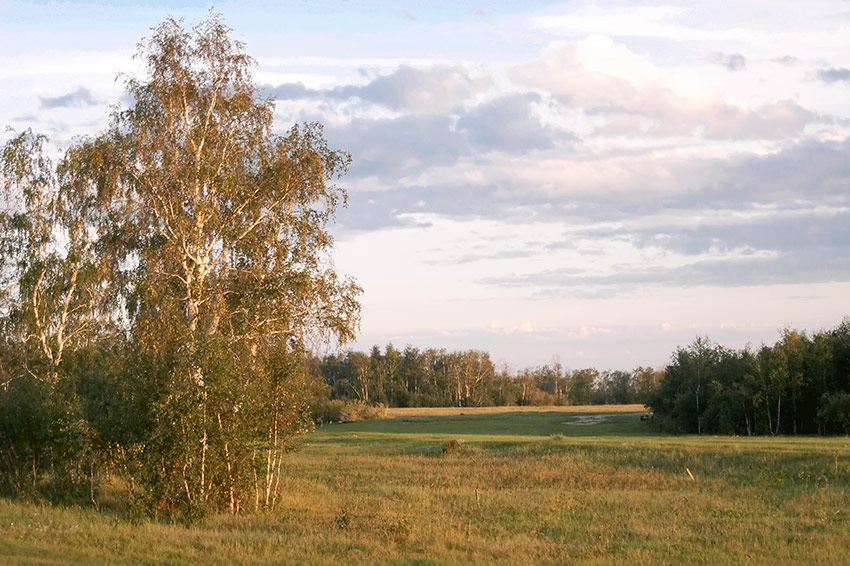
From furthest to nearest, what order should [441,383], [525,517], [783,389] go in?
[441,383] → [783,389] → [525,517]

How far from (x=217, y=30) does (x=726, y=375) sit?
45.9 meters

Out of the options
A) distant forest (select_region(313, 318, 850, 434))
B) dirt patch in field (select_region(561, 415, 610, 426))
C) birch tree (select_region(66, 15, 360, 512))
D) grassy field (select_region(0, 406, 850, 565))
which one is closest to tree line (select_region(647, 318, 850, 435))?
distant forest (select_region(313, 318, 850, 434))

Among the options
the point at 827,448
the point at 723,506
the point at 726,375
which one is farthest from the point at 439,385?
the point at 723,506

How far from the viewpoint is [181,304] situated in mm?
27922

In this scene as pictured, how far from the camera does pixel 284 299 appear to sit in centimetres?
2808

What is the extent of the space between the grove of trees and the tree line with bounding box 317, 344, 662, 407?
348 ft

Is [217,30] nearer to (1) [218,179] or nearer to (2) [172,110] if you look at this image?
(2) [172,110]

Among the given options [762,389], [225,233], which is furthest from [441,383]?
[225,233]

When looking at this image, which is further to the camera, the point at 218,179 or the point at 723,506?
the point at 218,179

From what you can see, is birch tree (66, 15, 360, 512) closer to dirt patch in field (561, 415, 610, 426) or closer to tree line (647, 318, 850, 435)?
tree line (647, 318, 850, 435)

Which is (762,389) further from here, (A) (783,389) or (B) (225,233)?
(B) (225,233)

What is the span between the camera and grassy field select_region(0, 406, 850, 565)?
16.7 metres

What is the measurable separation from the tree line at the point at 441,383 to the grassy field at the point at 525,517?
102 metres

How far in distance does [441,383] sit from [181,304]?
400ft
